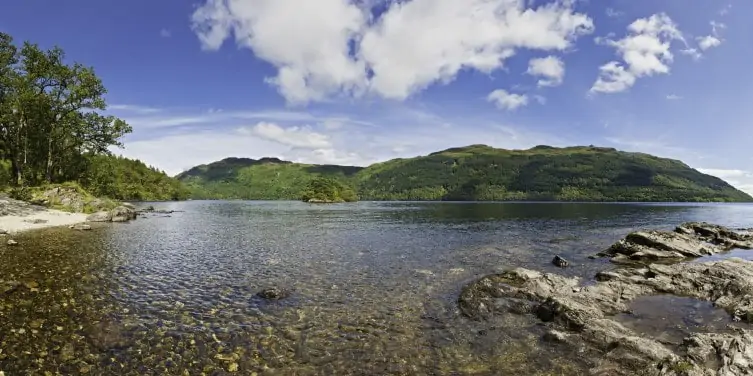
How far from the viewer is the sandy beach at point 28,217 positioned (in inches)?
1941

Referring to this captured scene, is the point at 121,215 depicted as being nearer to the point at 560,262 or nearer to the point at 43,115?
the point at 43,115

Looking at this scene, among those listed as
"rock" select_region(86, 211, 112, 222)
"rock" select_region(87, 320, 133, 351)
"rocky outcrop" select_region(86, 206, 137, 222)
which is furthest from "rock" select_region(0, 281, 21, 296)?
"rock" select_region(86, 211, 112, 222)

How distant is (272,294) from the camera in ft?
77.3

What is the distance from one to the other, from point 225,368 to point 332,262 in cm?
2172

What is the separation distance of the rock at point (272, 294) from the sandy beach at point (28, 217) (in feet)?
132

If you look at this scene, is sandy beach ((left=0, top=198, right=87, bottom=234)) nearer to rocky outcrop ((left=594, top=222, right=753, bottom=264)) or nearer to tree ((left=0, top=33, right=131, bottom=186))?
tree ((left=0, top=33, right=131, bottom=186))

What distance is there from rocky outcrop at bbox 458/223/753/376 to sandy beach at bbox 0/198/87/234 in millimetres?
54573

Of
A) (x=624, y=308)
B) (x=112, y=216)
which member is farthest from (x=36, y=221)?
(x=624, y=308)

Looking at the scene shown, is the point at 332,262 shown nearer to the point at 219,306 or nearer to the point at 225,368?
the point at 219,306

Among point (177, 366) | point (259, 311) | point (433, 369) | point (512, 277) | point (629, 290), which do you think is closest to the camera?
point (177, 366)

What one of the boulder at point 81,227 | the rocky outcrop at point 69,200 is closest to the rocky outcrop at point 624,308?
the boulder at point 81,227

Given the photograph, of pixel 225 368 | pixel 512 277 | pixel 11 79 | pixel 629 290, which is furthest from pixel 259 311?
pixel 11 79

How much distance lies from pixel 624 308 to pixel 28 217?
7396 cm

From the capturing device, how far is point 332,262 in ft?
118
